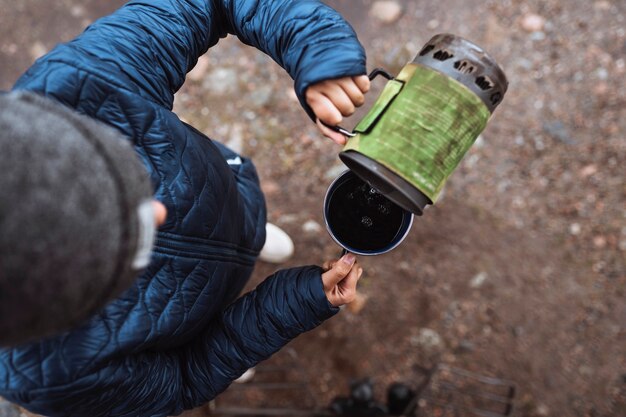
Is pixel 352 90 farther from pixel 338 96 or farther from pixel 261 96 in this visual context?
pixel 261 96

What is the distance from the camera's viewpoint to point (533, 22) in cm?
277

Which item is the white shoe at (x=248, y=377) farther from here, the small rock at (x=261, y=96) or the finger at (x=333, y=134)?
the finger at (x=333, y=134)

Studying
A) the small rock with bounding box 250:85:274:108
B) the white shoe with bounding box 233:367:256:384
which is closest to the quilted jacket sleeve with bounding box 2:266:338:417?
the white shoe with bounding box 233:367:256:384

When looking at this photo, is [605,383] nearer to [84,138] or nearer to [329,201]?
[329,201]

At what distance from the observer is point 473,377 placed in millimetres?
2492

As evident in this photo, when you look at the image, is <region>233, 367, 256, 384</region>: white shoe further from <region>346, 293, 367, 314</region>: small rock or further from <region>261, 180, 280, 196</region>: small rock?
<region>261, 180, 280, 196</region>: small rock

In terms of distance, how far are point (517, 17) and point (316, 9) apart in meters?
2.05

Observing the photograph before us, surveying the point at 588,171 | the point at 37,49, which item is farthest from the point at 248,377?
the point at 37,49

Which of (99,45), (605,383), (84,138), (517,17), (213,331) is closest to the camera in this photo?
(84,138)

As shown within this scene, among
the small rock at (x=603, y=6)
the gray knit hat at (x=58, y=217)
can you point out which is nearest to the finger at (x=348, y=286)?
the gray knit hat at (x=58, y=217)

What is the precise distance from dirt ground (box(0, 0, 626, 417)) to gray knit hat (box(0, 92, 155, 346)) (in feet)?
5.86

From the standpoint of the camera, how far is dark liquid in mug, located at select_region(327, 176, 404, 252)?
4.68ft

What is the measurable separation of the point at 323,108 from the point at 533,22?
2209mm

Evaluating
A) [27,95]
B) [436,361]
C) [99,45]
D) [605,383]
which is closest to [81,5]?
[99,45]
